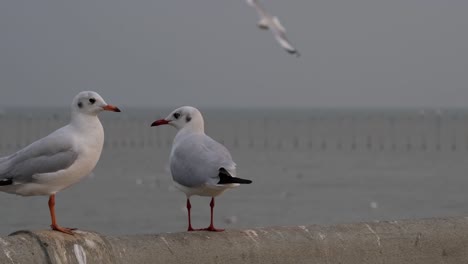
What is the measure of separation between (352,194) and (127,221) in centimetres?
1444

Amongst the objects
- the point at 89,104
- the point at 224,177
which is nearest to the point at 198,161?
the point at 224,177

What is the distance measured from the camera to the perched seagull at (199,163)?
17.5 ft

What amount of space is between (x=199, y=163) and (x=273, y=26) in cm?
150

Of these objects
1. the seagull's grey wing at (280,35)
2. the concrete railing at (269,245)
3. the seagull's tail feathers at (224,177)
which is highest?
the seagull's grey wing at (280,35)

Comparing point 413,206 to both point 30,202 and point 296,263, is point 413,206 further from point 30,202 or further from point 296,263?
point 296,263

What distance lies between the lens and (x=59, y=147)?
492 centimetres

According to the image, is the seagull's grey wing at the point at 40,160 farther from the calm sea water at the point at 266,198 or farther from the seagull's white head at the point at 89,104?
the calm sea water at the point at 266,198

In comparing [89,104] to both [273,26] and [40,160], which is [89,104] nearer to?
[40,160]

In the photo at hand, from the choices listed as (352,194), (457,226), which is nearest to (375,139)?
(352,194)

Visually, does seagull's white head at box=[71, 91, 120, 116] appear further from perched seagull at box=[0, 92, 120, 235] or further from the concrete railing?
the concrete railing

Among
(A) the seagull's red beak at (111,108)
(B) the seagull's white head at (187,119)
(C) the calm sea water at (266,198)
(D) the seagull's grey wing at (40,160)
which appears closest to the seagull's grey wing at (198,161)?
(B) the seagull's white head at (187,119)

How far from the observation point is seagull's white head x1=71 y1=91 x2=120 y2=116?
4.99 meters

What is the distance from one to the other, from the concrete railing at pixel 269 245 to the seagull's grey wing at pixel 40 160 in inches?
24.1

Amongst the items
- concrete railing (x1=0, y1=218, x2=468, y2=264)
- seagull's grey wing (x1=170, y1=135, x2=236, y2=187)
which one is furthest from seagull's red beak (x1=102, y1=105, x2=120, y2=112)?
concrete railing (x1=0, y1=218, x2=468, y2=264)
